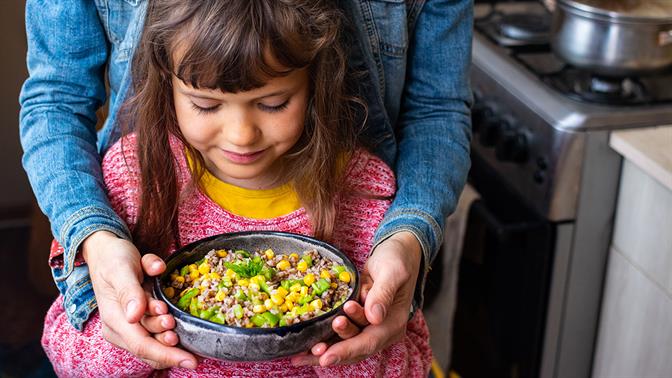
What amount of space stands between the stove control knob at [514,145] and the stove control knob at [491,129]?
2cm

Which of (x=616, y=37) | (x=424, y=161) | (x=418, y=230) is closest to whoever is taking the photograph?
(x=418, y=230)

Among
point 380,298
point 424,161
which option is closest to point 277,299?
point 380,298

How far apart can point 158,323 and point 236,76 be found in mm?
297

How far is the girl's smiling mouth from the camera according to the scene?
1132 millimetres

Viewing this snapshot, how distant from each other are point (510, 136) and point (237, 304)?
3.38 feet

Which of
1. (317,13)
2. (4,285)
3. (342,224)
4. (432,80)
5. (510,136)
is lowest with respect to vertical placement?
(4,285)

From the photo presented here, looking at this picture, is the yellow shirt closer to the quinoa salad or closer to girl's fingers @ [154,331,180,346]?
the quinoa salad

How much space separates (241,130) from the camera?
42.8 inches

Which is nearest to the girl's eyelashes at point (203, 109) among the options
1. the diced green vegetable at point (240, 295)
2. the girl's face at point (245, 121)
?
the girl's face at point (245, 121)

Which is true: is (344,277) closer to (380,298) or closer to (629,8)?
(380,298)

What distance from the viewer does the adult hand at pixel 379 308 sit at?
102 centimetres

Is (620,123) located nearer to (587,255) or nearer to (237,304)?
(587,255)

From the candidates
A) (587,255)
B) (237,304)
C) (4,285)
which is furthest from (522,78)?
(4,285)

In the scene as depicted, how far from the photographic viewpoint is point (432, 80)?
4.28ft
